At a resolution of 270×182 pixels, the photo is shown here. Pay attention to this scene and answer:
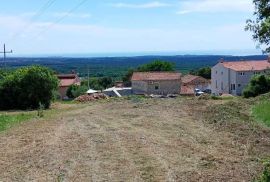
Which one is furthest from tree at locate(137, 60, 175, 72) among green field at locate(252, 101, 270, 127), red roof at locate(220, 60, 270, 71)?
green field at locate(252, 101, 270, 127)

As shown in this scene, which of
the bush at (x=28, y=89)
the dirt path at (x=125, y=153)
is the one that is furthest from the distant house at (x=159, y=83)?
the dirt path at (x=125, y=153)

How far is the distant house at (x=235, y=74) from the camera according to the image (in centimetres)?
6838

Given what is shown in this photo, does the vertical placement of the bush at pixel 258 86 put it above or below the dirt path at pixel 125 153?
below

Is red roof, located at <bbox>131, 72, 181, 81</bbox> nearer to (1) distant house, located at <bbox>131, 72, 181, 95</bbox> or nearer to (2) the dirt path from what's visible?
(1) distant house, located at <bbox>131, 72, 181, 95</bbox>

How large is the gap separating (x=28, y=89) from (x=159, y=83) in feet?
119

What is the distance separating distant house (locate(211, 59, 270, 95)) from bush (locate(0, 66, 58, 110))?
3350 cm

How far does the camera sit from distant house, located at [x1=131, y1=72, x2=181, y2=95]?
2857 inches

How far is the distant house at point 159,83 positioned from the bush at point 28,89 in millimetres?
33857

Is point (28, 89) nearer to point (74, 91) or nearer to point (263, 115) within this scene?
point (263, 115)

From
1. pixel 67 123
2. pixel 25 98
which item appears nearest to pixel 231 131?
pixel 67 123

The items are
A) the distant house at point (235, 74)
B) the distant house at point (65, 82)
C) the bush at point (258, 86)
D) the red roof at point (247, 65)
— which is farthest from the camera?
the distant house at point (65, 82)

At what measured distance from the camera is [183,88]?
259 ft

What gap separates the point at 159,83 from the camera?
7338cm

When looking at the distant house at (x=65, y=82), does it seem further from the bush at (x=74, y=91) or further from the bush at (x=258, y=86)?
the bush at (x=258, y=86)
